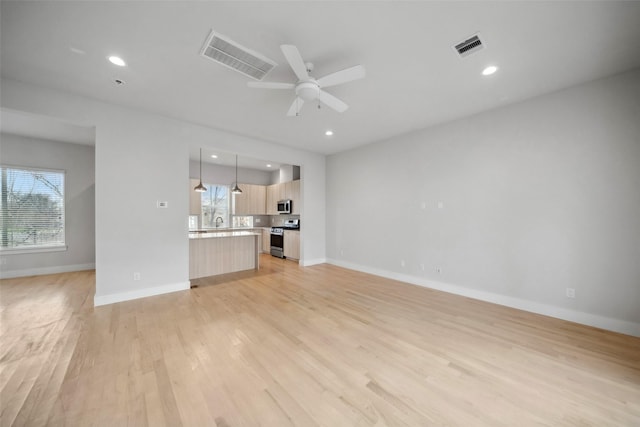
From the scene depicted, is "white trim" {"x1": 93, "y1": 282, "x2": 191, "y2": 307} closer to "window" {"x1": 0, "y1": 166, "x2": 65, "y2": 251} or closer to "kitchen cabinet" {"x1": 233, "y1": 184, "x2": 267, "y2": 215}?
"window" {"x1": 0, "y1": 166, "x2": 65, "y2": 251}

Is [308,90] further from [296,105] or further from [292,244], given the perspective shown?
[292,244]

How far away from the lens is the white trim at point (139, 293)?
337cm

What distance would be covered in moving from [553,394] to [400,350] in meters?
1.12

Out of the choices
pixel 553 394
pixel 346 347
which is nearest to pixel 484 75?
pixel 553 394

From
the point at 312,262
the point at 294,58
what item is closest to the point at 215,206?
the point at 312,262

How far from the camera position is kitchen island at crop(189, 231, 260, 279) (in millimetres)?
4453

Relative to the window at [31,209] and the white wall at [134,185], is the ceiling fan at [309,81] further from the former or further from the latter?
the window at [31,209]

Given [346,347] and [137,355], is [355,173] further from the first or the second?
[137,355]

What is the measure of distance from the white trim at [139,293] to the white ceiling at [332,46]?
9.41ft

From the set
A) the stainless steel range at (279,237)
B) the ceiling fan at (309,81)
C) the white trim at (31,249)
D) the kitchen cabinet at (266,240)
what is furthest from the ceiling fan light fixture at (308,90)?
the white trim at (31,249)

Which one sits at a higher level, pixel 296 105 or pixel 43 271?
pixel 296 105

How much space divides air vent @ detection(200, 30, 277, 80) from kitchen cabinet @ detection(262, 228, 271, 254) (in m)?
5.72

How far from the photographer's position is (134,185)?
11.9 feet

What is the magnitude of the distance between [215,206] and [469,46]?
749 centimetres
